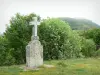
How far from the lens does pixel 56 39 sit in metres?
47.8

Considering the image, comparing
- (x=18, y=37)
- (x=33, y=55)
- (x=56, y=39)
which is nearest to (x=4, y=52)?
(x=18, y=37)

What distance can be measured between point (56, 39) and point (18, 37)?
6320mm

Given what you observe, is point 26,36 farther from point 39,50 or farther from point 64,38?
point 39,50

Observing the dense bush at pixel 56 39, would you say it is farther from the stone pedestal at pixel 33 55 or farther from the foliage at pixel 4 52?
the stone pedestal at pixel 33 55

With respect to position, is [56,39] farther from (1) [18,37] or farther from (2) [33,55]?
(2) [33,55]

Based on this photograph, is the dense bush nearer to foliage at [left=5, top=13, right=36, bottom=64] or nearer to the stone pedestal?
foliage at [left=5, top=13, right=36, bottom=64]

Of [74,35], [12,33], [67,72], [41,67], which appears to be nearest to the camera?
[67,72]

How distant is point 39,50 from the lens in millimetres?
26953

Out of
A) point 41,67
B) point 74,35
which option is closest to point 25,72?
point 41,67

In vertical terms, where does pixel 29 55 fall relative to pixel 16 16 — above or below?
below

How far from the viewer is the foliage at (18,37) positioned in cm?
4659

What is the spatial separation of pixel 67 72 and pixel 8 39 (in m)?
26.5

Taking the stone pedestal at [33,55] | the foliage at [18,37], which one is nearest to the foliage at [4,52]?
the foliage at [18,37]

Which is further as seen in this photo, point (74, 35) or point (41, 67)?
point (74, 35)
